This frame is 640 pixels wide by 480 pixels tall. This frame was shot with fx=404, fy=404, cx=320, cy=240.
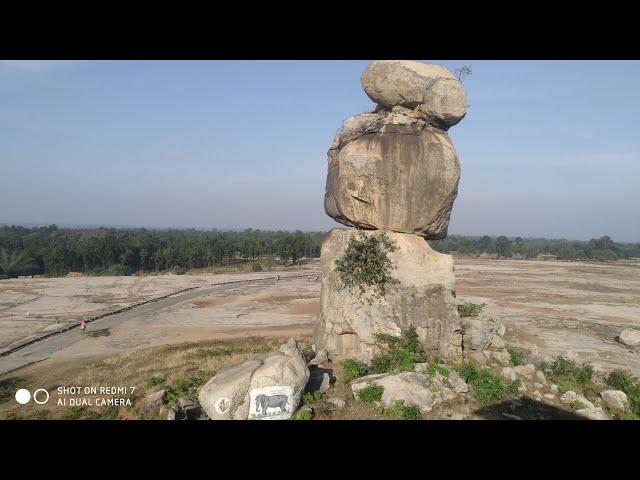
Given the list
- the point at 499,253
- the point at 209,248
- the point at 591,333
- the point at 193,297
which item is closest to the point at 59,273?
the point at 209,248

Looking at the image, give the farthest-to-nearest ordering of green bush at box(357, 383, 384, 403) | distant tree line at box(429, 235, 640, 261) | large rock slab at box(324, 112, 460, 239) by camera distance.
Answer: distant tree line at box(429, 235, 640, 261)
large rock slab at box(324, 112, 460, 239)
green bush at box(357, 383, 384, 403)

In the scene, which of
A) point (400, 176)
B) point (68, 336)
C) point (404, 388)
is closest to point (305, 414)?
point (404, 388)

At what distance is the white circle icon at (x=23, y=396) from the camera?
45.3 ft

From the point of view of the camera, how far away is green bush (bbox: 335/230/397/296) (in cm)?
1270

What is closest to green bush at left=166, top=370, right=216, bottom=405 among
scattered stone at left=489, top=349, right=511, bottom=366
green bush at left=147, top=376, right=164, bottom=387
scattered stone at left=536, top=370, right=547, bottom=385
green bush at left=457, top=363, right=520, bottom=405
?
green bush at left=147, top=376, right=164, bottom=387

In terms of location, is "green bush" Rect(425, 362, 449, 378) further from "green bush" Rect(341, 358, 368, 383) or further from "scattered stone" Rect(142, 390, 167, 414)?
"scattered stone" Rect(142, 390, 167, 414)

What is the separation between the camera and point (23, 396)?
1438cm

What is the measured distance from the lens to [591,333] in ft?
87.5

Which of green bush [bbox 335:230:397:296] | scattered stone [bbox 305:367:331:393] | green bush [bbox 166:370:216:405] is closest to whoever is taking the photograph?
scattered stone [bbox 305:367:331:393]

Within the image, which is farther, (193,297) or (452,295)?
(193,297)

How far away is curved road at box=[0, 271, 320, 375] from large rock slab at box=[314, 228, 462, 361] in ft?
52.6

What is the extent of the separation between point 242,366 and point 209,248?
6037 cm

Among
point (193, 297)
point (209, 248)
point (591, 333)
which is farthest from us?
point (209, 248)
